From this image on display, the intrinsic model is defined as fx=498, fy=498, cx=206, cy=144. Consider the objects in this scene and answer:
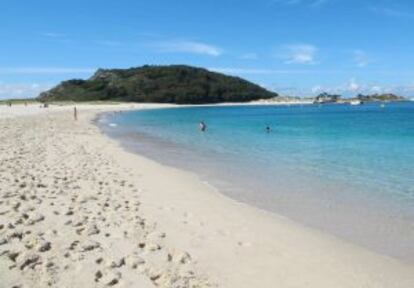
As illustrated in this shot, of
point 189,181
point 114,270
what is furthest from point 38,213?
point 189,181

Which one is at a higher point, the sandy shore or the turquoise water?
the sandy shore

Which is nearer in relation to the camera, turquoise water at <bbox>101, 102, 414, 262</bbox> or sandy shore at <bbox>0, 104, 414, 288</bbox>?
sandy shore at <bbox>0, 104, 414, 288</bbox>

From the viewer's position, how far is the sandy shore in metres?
7.00

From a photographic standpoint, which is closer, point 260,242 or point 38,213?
point 260,242

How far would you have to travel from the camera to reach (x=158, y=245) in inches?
332

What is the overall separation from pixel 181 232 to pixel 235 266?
208 cm

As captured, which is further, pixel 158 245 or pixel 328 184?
pixel 328 184

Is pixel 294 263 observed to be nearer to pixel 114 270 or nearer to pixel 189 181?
pixel 114 270

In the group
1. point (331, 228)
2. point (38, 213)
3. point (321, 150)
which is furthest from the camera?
point (321, 150)

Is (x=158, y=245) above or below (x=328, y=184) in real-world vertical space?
above

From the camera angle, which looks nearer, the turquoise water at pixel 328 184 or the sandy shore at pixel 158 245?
the sandy shore at pixel 158 245

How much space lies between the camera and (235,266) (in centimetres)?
767

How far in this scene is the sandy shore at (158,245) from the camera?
23.0 ft

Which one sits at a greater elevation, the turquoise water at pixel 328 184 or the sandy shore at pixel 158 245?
the sandy shore at pixel 158 245
